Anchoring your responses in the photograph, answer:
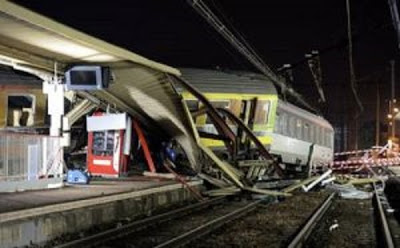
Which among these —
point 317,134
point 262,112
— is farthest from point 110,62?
point 317,134

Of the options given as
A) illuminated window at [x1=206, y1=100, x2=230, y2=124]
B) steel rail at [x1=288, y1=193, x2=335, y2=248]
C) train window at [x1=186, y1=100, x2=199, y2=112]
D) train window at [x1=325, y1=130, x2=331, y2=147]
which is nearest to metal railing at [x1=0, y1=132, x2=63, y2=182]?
steel rail at [x1=288, y1=193, x2=335, y2=248]

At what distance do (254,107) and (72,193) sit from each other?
11.3 meters

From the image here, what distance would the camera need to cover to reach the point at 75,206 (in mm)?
11891

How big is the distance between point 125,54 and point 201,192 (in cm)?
708

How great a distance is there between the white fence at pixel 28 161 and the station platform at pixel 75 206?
45 cm

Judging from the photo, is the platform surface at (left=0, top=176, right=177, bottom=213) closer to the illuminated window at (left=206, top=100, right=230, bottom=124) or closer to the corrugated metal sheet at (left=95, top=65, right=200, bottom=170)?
the corrugated metal sheet at (left=95, top=65, right=200, bottom=170)

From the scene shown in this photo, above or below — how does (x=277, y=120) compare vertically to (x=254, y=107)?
below

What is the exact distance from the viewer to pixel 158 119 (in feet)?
63.1

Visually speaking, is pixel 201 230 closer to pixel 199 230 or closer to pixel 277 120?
pixel 199 230

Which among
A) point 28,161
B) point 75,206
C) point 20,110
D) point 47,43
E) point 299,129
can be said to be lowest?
point 75,206

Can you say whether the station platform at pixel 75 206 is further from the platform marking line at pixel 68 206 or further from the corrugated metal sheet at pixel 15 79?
the corrugated metal sheet at pixel 15 79

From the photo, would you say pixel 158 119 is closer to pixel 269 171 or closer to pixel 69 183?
pixel 69 183

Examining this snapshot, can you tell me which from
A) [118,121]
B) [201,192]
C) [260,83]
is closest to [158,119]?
[118,121]

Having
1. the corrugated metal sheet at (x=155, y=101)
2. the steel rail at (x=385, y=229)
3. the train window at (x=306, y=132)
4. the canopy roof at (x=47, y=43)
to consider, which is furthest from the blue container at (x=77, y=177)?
the train window at (x=306, y=132)
